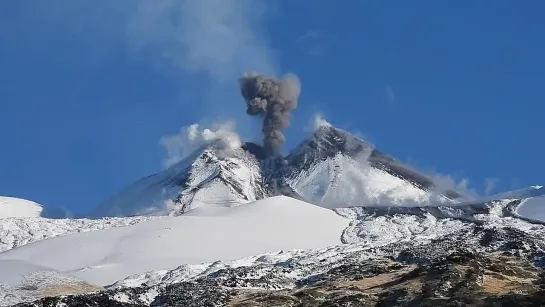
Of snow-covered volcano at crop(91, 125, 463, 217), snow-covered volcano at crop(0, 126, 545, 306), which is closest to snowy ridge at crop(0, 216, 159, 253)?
snow-covered volcano at crop(0, 126, 545, 306)

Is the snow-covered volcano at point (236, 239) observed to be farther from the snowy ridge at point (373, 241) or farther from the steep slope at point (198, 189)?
the steep slope at point (198, 189)

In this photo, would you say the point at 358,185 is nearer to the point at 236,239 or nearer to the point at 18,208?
the point at 18,208

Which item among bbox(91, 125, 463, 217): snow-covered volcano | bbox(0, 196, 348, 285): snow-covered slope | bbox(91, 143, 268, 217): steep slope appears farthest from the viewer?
bbox(91, 125, 463, 217): snow-covered volcano

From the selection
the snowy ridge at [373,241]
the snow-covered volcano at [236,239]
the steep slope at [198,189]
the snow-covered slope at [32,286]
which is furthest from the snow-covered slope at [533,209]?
the snow-covered slope at [32,286]

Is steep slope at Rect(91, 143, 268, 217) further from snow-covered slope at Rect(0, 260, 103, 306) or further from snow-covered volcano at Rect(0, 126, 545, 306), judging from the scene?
snow-covered slope at Rect(0, 260, 103, 306)

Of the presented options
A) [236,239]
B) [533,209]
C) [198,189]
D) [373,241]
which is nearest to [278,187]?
[198,189]

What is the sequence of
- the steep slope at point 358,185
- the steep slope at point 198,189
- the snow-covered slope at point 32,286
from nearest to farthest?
the snow-covered slope at point 32,286, the steep slope at point 198,189, the steep slope at point 358,185

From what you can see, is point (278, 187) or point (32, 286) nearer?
point (32, 286)
